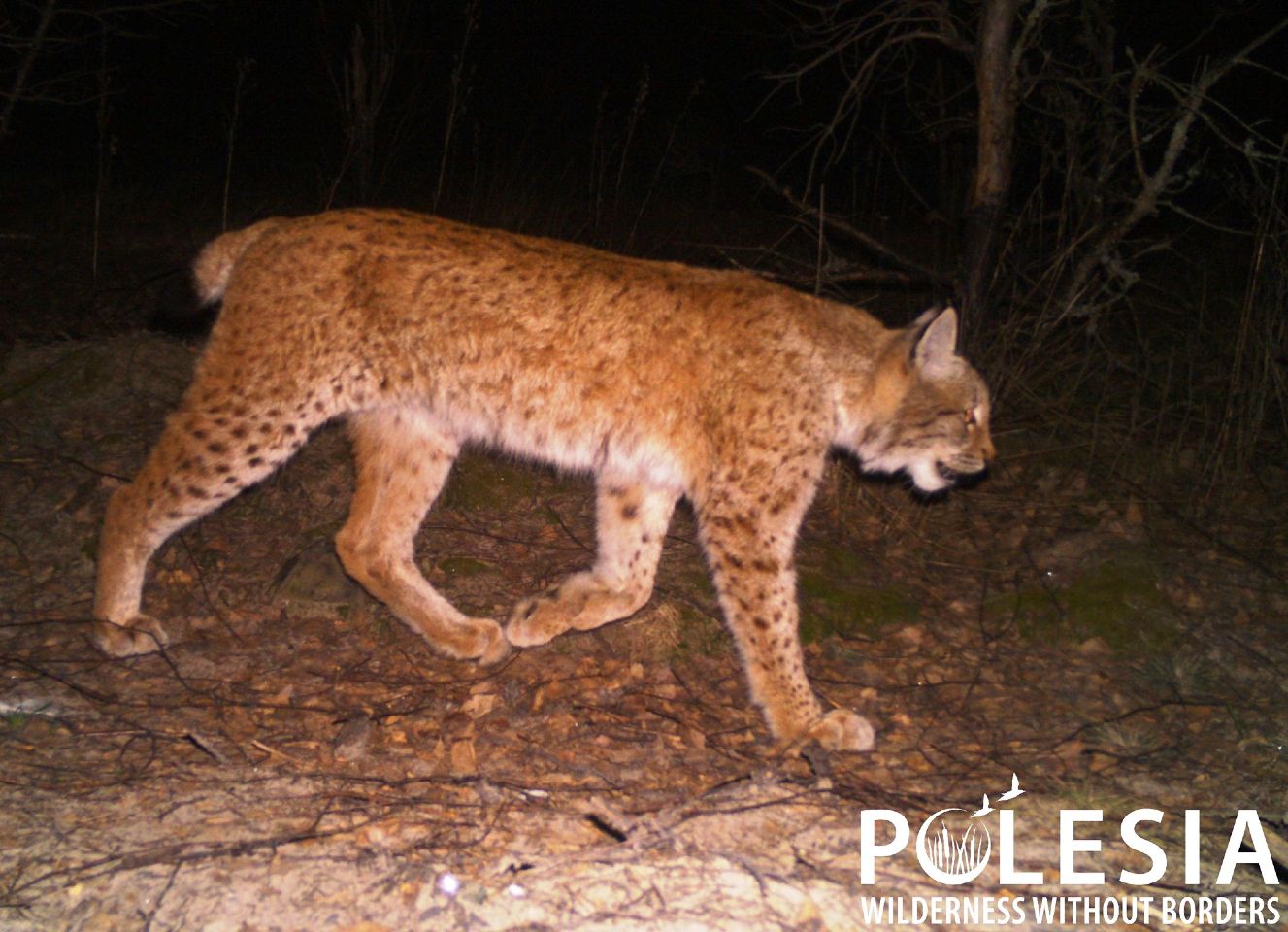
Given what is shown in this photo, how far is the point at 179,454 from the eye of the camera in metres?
3.88

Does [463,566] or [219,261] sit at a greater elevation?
[219,261]

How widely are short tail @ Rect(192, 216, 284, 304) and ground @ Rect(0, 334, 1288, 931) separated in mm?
Answer: 1081

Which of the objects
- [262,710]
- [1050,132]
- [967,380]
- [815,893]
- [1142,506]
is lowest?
[262,710]

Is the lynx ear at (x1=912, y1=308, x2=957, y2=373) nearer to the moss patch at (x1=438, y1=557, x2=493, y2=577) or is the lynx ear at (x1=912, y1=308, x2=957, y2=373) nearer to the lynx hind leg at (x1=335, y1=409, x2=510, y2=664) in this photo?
the lynx hind leg at (x1=335, y1=409, x2=510, y2=664)

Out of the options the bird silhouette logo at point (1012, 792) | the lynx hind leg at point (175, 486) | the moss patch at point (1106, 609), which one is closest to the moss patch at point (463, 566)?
the lynx hind leg at point (175, 486)

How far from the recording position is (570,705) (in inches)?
150

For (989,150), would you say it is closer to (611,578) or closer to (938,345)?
(938,345)

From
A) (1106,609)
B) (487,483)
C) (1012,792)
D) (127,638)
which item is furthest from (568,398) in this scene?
(1106,609)

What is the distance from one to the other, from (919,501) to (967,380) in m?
1.12

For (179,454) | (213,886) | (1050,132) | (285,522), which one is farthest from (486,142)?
(213,886)

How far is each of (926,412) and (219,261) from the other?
2.68m

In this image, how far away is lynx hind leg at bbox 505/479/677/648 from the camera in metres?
4.21

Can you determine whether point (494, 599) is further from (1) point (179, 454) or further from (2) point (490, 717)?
(1) point (179, 454)

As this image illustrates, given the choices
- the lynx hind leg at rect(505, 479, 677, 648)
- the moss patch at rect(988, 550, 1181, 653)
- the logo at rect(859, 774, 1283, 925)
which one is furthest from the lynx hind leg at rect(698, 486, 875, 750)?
the moss patch at rect(988, 550, 1181, 653)
